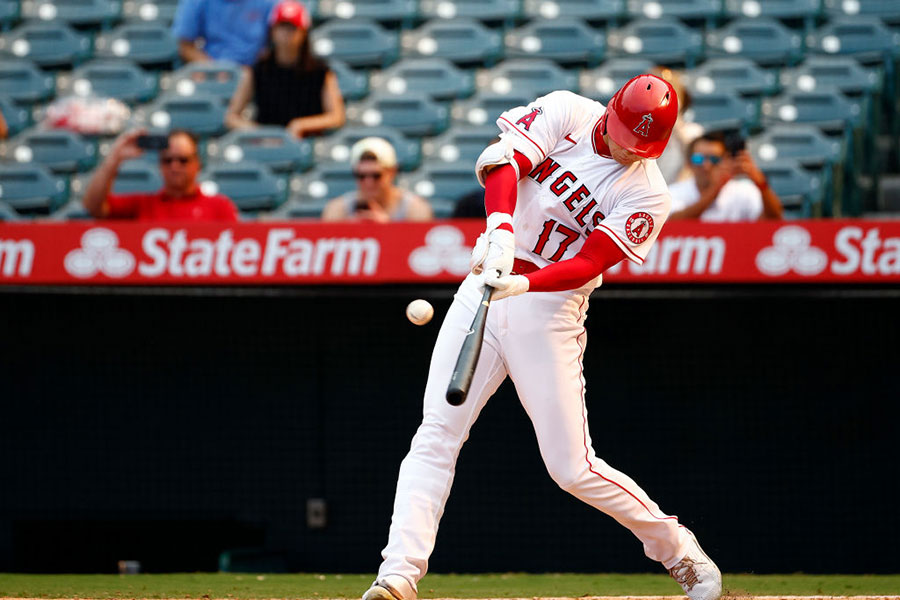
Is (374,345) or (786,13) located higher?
(786,13)

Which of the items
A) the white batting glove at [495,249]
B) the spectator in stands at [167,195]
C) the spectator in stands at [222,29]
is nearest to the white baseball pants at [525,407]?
the white batting glove at [495,249]

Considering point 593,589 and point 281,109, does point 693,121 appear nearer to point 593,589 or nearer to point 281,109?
point 281,109

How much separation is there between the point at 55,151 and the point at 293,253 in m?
2.77

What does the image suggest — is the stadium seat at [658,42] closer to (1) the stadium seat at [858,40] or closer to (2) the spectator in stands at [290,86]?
(1) the stadium seat at [858,40]

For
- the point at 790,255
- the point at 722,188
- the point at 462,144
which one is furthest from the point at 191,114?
the point at 790,255

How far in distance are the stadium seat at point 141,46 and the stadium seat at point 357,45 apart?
94cm

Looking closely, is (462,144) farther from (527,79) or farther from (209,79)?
(209,79)

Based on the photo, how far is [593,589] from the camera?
4.38m

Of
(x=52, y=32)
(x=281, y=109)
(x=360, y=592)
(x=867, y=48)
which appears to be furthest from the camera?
(x=52, y=32)

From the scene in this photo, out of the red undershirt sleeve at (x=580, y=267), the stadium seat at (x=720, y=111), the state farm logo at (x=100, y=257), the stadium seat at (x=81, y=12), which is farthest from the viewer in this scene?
the stadium seat at (x=81, y=12)

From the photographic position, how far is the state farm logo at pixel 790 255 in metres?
4.67

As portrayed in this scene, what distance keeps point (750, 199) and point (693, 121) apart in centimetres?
144

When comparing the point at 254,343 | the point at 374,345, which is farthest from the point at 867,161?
the point at 254,343

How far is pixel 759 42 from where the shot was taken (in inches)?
284
